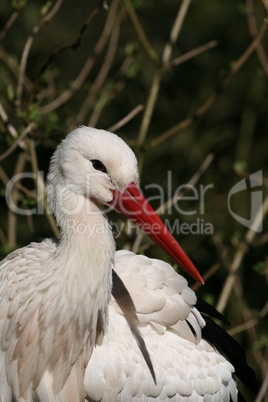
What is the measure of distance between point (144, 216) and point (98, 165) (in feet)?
0.90

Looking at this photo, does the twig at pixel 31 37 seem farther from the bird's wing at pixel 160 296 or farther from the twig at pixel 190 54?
the bird's wing at pixel 160 296

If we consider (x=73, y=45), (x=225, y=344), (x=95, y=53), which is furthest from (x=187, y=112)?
(x=225, y=344)

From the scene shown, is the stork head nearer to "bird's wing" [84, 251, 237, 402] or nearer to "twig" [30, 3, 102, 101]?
"bird's wing" [84, 251, 237, 402]

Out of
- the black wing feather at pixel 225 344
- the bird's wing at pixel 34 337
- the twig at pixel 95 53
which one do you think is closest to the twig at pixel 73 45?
the twig at pixel 95 53

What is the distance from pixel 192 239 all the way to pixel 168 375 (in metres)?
2.40

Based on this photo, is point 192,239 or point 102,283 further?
point 192,239

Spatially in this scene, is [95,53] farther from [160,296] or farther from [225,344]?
[225,344]

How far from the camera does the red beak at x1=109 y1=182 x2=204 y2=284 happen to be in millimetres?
3062

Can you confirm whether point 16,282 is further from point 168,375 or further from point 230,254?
point 230,254

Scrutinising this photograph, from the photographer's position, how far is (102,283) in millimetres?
3102

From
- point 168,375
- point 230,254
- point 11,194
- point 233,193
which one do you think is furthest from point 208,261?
point 168,375

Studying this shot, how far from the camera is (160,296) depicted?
341cm

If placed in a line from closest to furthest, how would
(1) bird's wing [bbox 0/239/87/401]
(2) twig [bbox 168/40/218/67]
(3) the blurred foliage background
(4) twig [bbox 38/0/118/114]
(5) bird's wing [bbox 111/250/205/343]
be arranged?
(1) bird's wing [bbox 0/239/87/401]
(5) bird's wing [bbox 111/250/205/343]
(2) twig [bbox 168/40/218/67]
(4) twig [bbox 38/0/118/114]
(3) the blurred foliage background

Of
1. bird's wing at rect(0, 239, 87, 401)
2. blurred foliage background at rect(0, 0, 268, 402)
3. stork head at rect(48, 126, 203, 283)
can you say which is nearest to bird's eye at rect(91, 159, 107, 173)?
stork head at rect(48, 126, 203, 283)
